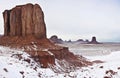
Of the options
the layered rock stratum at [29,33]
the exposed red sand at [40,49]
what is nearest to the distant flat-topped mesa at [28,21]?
the layered rock stratum at [29,33]

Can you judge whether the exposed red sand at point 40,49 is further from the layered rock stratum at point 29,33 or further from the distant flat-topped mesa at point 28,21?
the distant flat-topped mesa at point 28,21

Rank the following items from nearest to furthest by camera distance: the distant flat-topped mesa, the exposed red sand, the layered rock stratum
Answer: the exposed red sand < the layered rock stratum < the distant flat-topped mesa

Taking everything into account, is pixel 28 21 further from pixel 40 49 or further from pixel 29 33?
pixel 40 49

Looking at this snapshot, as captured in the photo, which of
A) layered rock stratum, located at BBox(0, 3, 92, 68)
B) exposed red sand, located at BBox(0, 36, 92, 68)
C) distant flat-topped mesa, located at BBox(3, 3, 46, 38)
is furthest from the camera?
distant flat-topped mesa, located at BBox(3, 3, 46, 38)

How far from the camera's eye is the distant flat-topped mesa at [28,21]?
6172cm

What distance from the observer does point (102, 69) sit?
40219 mm

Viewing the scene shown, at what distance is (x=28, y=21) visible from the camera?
61.8 metres

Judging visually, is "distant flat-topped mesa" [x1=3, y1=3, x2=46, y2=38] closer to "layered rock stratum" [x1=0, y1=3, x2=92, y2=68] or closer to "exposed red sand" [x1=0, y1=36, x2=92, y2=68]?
"layered rock stratum" [x1=0, y1=3, x2=92, y2=68]

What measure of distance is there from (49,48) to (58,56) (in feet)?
7.79

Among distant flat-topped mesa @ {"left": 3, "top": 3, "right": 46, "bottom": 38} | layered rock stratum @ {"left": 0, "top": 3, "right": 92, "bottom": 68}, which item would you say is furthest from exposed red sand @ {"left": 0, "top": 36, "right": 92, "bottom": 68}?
distant flat-topped mesa @ {"left": 3, "top": 3, "right": 46, "bottom": 38}

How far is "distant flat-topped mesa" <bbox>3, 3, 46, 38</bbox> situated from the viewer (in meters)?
61.7

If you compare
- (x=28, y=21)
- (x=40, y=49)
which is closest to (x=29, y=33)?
(x=28, y=21)

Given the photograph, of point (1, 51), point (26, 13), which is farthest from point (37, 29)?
point (1, 51)

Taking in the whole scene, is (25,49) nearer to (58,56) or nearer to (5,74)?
(58,56)
